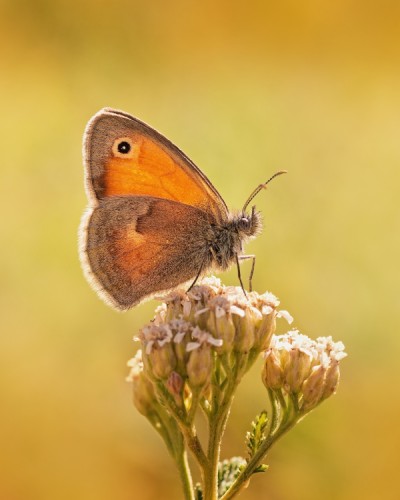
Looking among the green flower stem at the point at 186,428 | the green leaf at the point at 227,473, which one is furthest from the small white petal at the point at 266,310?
the green leaf at the point at 227,473

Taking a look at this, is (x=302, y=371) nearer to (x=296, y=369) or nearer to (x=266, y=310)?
(x=296, y=369)

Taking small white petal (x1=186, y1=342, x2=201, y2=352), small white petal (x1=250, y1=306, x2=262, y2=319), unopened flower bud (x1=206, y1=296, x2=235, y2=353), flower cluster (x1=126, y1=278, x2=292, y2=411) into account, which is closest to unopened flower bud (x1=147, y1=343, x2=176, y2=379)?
flower cluster (x1=126, y1=278, x2=292, y2=411)

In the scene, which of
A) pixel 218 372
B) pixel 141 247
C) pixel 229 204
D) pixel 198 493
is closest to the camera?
pixel 198 493

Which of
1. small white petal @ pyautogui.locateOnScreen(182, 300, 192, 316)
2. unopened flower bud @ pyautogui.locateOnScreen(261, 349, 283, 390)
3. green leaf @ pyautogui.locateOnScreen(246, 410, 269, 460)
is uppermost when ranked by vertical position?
small white petal @ pyautogui.locateOnScreen(182, 300, 192, 316)

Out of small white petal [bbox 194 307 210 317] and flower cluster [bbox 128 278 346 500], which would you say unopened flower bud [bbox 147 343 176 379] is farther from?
small white petal [bbox 194 307 210 317]

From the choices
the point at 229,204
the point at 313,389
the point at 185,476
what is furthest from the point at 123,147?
the point at 229,204

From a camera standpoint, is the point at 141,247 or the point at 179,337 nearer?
the point at 179,337

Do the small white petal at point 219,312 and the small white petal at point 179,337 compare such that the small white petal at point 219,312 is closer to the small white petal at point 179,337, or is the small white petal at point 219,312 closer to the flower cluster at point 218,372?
the flower cluster at point 218,372

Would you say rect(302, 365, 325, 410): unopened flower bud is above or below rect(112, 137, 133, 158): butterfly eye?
below
